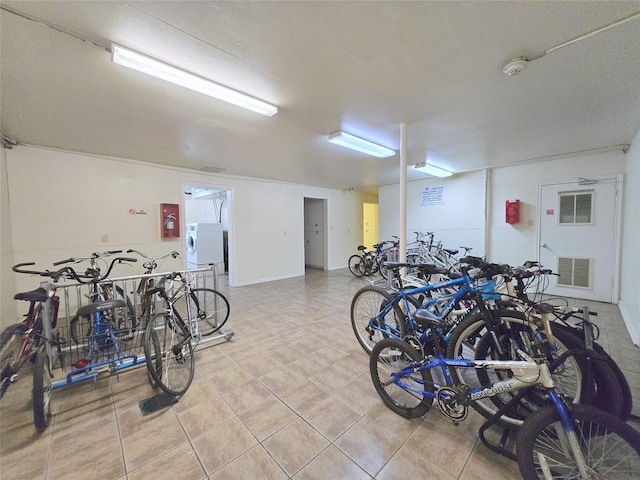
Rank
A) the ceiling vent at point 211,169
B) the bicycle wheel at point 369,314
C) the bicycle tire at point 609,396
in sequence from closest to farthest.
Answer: the bicycle tire at point 609,396, the bicycle wheel at point 369,314, the ceiling vent at point 211,169

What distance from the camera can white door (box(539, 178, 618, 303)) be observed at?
4.06 meters

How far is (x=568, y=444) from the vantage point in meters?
1.08

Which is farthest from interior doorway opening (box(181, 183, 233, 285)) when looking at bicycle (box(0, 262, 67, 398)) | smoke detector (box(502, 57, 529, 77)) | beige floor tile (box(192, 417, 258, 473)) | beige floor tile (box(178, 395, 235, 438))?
smoke detector (box(502, 57, 529, 77))

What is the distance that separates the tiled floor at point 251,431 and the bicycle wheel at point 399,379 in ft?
0.31

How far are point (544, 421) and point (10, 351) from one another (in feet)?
11.8

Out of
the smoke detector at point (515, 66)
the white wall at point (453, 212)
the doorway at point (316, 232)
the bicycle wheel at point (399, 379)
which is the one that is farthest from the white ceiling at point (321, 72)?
the doorway at point (316, 232)

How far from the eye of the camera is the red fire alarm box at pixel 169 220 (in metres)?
4.46

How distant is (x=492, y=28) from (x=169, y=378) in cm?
350

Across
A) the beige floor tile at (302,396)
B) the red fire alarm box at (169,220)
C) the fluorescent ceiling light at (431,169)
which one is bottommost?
the beige floor tile at (302,396)

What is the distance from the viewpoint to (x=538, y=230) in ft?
15.4

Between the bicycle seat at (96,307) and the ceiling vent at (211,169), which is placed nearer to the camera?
the bicycle seat at (96,307)

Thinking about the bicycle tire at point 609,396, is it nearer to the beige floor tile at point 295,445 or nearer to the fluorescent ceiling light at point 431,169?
the beige floor tile at point 295,445

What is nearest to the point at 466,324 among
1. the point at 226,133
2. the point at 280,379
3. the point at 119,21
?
the point at 280,379

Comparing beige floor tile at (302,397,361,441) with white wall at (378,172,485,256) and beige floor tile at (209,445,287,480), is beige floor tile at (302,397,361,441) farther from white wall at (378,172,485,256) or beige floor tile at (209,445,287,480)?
white wall at (378,172,485,256)
